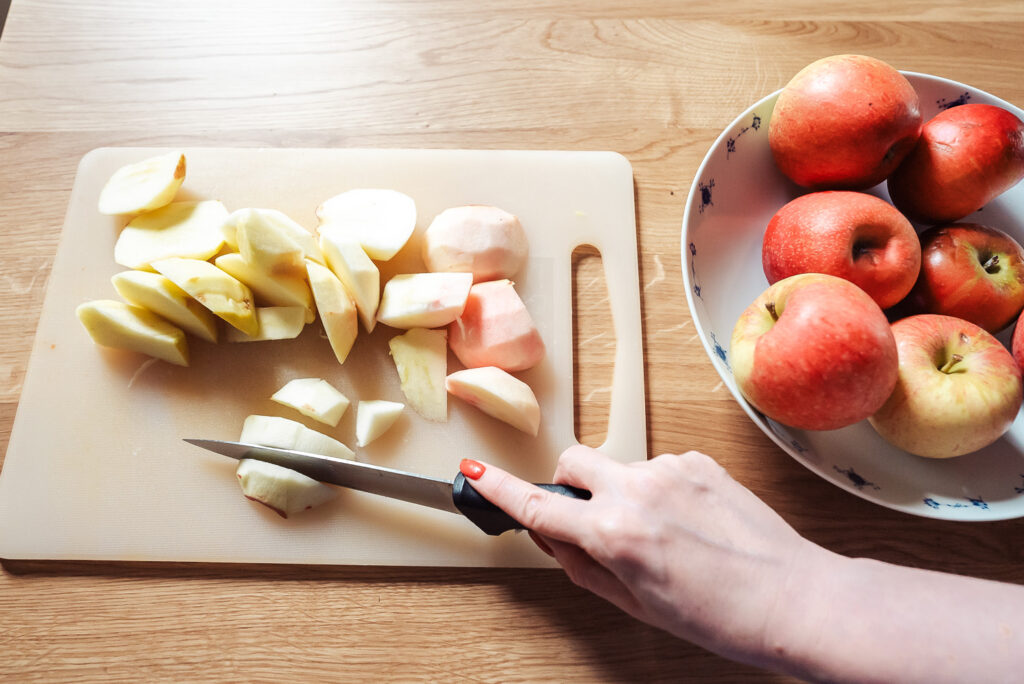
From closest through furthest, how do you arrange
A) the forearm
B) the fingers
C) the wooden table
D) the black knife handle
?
the forearm, the fingers, the black knife handle, the wooden table

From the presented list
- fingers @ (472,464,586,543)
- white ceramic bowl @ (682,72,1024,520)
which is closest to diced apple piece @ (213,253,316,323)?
fingers @ (472,464,586,543)

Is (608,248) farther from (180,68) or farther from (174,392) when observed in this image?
(180,68)

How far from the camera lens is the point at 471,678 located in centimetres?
106

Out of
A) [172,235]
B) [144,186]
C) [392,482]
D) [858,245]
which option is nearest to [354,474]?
[392,482]

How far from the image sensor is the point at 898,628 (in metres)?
0.78

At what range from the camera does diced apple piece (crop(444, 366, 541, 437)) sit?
114 cm

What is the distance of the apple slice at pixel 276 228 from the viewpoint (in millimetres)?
1136

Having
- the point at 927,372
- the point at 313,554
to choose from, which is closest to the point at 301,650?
the point at 313,554

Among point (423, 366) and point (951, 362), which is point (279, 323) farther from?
point (951, 362)

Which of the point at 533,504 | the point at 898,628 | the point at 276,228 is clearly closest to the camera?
the point at 898,628

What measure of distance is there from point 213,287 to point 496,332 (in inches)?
19.2

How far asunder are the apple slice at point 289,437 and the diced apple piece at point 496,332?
274mm

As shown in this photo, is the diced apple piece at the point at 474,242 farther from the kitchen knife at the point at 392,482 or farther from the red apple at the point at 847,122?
the red apple at the point at 847,122

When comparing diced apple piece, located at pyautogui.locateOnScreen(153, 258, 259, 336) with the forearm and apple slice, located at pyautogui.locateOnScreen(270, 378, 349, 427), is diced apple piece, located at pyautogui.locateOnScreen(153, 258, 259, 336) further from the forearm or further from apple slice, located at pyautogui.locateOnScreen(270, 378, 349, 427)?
the forearm
